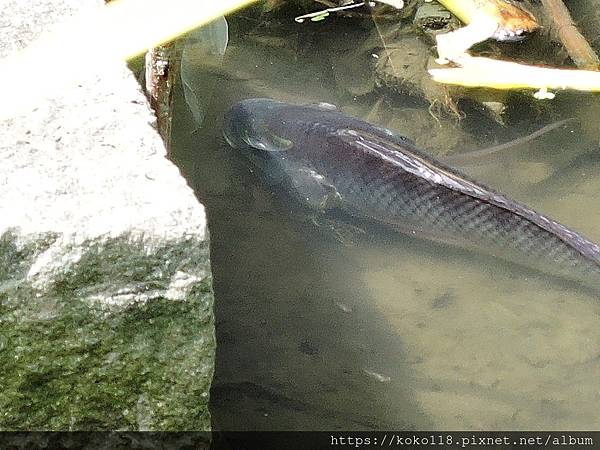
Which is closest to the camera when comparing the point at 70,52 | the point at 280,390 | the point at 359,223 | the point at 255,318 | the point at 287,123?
the point at 70,52

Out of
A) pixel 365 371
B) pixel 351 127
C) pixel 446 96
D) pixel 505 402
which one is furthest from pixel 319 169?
pixel 505 402

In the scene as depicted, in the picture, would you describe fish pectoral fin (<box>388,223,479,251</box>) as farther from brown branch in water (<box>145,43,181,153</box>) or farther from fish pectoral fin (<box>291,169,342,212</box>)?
brown branch in water (<box>145,43,181,153</box>)

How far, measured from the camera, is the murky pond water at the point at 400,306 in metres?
2.49

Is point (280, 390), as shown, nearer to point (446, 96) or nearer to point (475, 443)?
point (475, 443)

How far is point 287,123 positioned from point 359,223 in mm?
597

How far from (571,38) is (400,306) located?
1.98m

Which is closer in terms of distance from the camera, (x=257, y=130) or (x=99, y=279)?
(x=99, y=279)

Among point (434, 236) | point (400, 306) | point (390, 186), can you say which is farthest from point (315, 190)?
point (400, 306)

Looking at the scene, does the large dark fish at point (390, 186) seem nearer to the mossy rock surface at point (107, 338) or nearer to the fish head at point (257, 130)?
the fish head at point (257, 130)

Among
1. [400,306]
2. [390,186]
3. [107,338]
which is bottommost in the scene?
[400,306]

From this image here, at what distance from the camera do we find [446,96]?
12.4 feet

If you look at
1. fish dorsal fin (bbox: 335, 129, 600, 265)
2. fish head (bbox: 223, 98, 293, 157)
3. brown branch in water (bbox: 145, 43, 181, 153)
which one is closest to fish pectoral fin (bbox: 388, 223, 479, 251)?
fish dorsal fin (bbox: 335, 129, 600, 265)

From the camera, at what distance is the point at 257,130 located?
3.54 m

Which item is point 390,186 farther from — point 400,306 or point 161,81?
point 161,81
